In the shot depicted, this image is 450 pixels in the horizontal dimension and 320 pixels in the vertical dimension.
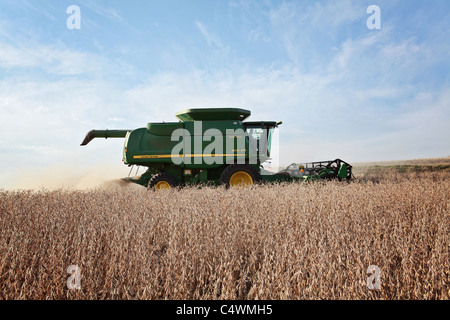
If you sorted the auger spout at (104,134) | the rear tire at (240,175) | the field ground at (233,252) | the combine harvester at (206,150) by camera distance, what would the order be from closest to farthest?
the field ground at (233,252)
the rear tire at (240,175)
the combine harvester at (206,150)
the auger spout at (104,134)

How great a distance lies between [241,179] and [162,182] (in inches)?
99.0

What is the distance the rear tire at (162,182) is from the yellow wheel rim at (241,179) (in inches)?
71.5

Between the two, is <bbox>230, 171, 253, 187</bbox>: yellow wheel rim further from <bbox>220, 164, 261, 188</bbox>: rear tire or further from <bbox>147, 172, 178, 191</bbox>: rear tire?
<bbox>147, 172, 178, 191</bbox>: rear tire

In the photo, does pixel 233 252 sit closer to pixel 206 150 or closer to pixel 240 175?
pixel 240 175

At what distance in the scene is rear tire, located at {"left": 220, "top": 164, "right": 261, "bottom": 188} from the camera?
8852mm

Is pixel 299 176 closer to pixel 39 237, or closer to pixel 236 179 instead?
pixel 236 179

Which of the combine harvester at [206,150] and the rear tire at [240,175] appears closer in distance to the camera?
the rear tire at [240,175]

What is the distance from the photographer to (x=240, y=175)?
8.96 m

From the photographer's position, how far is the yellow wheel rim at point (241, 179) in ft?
29.1

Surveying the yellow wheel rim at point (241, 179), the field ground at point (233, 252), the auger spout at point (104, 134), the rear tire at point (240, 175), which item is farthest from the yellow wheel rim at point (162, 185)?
the field ground at point (233, 252)

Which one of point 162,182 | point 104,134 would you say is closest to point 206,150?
point 162,182

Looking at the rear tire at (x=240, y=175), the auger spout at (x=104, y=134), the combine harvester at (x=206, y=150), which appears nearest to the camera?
the rear tire at (x=240, y=175)

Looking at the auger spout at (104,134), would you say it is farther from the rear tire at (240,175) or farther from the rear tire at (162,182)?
the rear tire at (240,175)

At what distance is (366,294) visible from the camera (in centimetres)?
208
